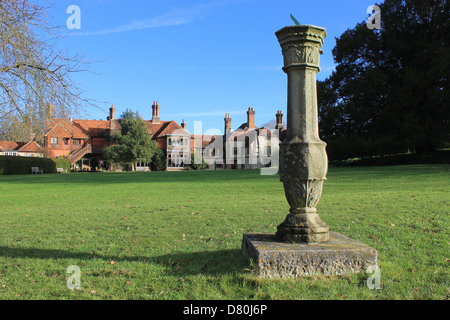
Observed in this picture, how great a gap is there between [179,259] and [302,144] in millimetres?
2548

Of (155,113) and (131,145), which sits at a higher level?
(155,113)

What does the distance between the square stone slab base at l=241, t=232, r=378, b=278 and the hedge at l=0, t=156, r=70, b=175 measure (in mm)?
41724

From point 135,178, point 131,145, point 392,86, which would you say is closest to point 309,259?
point 135,178

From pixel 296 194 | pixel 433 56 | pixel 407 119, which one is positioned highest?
pixel 433 56

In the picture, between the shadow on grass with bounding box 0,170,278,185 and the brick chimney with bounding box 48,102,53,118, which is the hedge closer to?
the shadow on grass with bounding box 0,170,278,185

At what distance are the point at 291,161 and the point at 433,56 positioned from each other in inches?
1214

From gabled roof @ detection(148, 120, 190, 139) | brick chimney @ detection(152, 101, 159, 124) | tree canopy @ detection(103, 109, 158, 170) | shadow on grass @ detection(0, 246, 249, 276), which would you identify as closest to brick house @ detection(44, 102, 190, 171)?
gabled roof @ detection(148, 120, 190, 139)

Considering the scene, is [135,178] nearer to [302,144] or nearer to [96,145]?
[302,144]

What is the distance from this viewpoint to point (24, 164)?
134 ft
